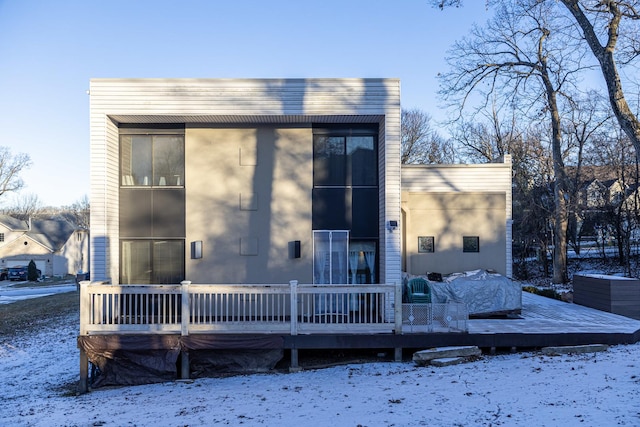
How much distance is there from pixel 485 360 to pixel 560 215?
14.6m

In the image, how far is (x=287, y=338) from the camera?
828 centimetres

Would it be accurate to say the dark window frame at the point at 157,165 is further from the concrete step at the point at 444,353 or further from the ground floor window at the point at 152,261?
the concrete step at the point at 444,353

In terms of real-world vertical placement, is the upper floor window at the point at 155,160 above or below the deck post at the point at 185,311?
above

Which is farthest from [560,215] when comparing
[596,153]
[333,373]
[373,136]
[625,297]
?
[333,373]

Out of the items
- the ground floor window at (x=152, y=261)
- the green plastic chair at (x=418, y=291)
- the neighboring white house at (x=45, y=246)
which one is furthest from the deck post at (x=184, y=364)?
the neighboring white house at (x=45, y=246)

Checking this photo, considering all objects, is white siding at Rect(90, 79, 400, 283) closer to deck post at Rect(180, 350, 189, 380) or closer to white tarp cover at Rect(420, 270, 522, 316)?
white tarp cover at Rect(420, 270, 522, 316)

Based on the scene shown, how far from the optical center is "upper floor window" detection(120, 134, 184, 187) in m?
10.5

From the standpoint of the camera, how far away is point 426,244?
12.7m

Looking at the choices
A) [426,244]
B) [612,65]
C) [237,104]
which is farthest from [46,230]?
[612,65]

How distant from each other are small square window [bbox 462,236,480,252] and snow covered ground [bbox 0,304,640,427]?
4.85m

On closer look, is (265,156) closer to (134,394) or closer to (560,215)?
(134,394)

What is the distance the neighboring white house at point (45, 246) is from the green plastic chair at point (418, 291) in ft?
145

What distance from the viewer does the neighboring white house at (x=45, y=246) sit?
161ft

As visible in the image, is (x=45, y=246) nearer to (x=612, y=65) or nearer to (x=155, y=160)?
(x=155, y=160)
